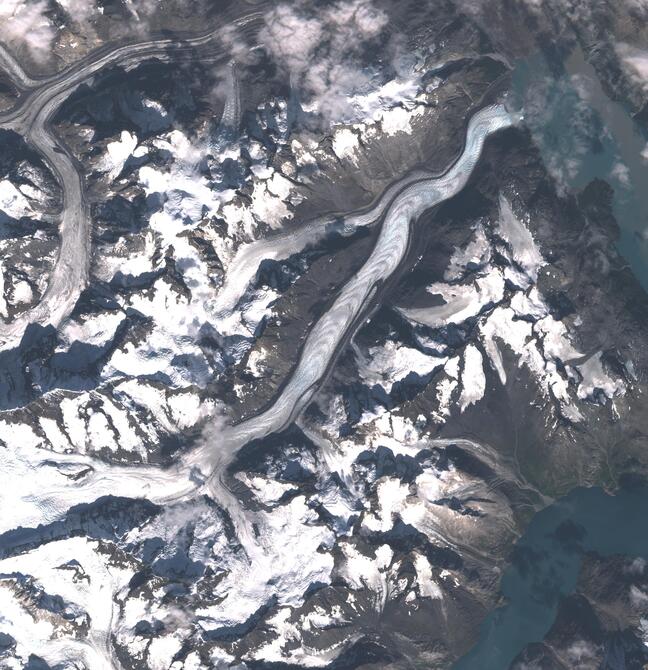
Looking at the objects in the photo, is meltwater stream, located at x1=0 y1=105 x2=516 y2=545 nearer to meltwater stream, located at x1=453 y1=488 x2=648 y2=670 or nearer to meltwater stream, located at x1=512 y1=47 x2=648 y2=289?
meltwater stream, located at x1=512 y1=47 x2=648 y2=289

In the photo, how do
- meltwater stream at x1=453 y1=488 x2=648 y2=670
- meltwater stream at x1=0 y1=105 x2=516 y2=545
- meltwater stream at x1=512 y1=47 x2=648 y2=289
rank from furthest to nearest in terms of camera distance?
meltwater stream at x1=512 y1=47 x2=648 y2=289, meltwater stream at x1=453 y1=488 x2=648 y2=670, meltwater stream at x1=0 y1=105 x2=516 y2=545

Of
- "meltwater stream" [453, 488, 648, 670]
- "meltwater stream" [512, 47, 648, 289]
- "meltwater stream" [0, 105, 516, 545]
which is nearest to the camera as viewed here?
"meltwater stream" [0, 105, 516, 545]

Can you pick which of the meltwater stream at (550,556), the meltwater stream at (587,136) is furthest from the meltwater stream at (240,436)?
the meltwater stream at (550,556)

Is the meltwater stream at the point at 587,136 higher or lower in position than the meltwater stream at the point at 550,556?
higher

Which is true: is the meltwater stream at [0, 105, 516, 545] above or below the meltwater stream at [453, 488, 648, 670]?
above

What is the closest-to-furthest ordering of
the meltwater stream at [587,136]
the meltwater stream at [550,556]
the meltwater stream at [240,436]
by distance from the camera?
the meltwater stream at [240,436]
the meltwater stream at [550,556]
the meltwater stream at [587,136]

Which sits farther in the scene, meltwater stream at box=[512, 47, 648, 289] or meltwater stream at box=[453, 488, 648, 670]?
meltwater stream at box=[512, 47, 648, 289]

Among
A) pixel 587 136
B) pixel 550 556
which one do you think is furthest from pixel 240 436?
pixel 587 136

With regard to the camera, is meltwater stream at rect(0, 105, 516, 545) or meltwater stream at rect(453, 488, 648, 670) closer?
meltwater stream at rect(0, 105, 516, 545)

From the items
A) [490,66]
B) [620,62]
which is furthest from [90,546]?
[620,62]

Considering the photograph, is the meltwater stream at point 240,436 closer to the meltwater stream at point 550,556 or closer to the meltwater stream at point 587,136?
the meltwater stream at point 587,136

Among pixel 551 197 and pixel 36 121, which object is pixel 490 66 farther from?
pixel 36 121

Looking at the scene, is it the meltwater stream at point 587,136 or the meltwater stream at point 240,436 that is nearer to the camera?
the meltwater stream at point 240,436

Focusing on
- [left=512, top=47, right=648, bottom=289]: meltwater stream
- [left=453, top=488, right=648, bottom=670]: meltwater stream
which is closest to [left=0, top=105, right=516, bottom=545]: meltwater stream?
[left=512, top=47, right=648, bottom=289]: meltwater stream
